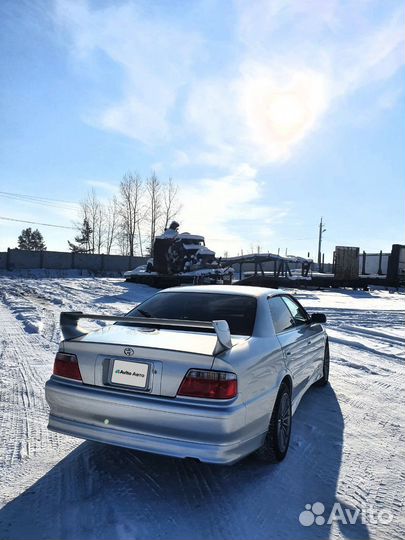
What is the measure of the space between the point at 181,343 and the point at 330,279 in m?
25.2

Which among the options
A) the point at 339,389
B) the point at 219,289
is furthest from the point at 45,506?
the point at 339,389

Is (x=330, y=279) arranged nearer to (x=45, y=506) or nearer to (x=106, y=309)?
(x=106, y=309)

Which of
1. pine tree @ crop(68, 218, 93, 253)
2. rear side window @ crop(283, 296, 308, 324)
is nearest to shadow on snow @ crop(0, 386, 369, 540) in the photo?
rear side window @ crop(283, 296, 308, 324)

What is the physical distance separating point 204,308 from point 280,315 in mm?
→ 776

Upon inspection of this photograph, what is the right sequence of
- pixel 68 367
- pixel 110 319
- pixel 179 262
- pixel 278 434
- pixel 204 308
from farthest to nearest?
pixel 179 262 < pixel 204 308 < pixel 110 319 < pixel 278 434 < pixel 68 367

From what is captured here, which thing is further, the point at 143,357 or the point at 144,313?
the point at 144,313

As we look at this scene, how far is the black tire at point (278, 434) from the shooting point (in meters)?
3.26

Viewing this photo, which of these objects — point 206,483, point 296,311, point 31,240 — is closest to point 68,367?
point 206,483

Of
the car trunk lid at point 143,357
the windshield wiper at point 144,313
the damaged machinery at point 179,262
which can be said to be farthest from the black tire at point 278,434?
the damaged machinery at point 179,262

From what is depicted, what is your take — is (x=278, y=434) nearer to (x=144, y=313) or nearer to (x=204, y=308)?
(x=204, y=308)

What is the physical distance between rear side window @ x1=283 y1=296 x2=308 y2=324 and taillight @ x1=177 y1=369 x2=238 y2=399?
2024mm

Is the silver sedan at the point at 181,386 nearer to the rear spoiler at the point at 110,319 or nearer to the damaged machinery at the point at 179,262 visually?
the rear spoiler at the point at 110,319

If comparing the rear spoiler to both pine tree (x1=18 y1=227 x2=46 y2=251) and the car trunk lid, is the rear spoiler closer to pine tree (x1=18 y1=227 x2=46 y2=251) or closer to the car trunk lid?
the car trunk lid

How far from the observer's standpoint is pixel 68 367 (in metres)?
3.21
